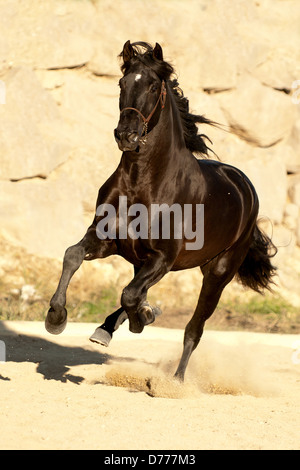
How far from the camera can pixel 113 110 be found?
12.3m

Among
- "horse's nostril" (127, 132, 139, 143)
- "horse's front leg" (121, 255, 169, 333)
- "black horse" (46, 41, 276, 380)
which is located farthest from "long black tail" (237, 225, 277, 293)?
"horse's nostril" (127, 132, 139, 143)

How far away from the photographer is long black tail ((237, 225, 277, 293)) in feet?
23.0

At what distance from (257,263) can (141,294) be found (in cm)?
243

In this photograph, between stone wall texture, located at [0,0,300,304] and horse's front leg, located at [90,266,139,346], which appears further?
stone wall texture, located at [0,0,300,304]

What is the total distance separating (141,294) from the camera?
193 inches

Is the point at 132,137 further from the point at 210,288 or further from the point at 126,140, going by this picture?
the point at 210,288

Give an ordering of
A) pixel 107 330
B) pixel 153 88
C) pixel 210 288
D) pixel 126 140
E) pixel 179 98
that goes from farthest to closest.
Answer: pixel 210 288 → pixel 179 98 → pixel 107 330 → pixel 153 88 → pixel 126 140

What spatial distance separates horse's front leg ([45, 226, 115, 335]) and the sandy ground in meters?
0.51

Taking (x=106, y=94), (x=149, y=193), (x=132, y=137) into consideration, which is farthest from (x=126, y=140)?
(x=106, y=94)

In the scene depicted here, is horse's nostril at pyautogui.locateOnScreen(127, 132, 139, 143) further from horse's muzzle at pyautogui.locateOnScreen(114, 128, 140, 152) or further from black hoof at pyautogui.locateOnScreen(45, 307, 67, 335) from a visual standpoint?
black hoof at pyautogui.locateOnScreen(45, 307, 67, 335)
